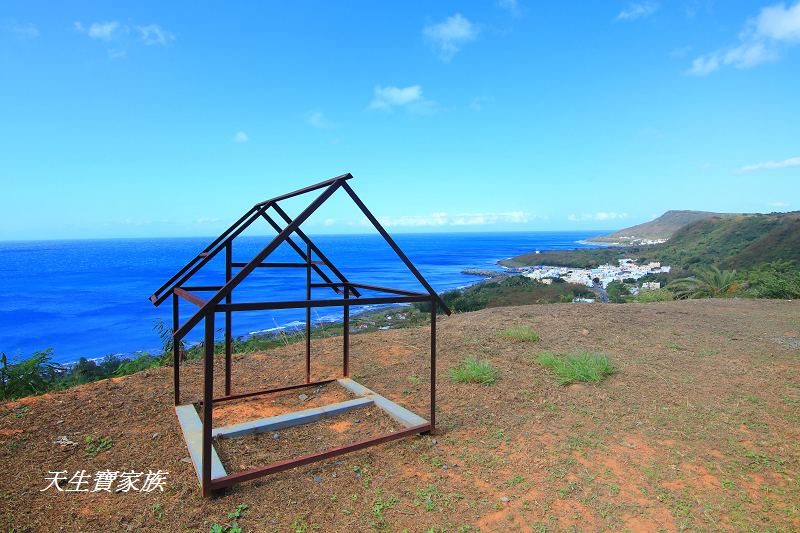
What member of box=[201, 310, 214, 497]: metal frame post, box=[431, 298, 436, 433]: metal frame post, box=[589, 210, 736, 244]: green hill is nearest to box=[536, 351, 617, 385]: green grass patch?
box=[431, 298, 436, 433]: metal frame post

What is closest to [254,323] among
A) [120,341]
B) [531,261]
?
[120,341]

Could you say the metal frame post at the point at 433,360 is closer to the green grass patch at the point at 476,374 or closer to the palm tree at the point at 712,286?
the green grass patch at the point at 476,374

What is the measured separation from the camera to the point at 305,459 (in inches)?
144

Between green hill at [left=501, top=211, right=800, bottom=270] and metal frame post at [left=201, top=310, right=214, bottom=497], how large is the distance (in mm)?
28688

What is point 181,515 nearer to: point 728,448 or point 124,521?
point 124,521

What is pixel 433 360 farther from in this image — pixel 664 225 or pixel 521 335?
pixel 664 225

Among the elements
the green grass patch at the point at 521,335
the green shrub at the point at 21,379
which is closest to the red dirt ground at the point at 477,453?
the green grass patch at the point at 521,335

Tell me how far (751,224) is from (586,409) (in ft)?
168

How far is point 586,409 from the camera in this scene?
5012mm

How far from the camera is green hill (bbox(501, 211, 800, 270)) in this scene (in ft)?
88.2

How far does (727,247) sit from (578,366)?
43.2m

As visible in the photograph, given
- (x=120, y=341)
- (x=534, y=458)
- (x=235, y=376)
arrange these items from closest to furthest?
(x=534, y=458), (x=235, y=376), (x=120, y=341)

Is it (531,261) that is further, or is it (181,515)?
(531,261)

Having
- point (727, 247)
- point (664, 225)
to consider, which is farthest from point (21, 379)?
point (664, 225)
